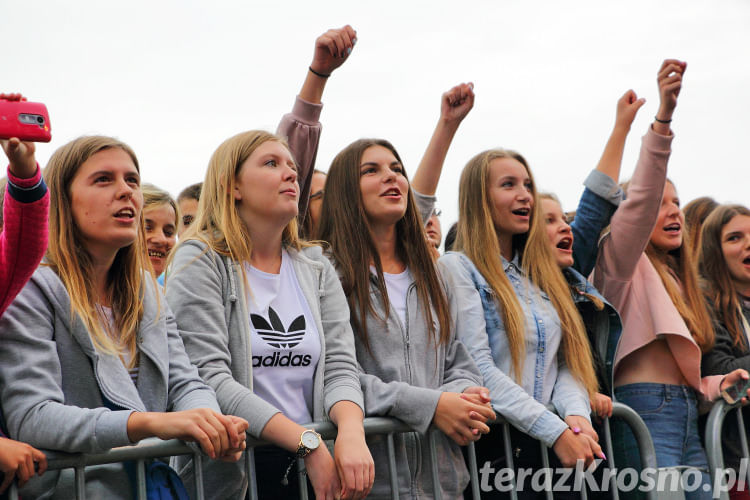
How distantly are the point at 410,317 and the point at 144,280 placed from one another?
3.99 feet

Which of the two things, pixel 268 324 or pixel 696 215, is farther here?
pixel 696 215

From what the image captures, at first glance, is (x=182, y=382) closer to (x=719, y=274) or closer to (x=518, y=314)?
(x=518, y=314)

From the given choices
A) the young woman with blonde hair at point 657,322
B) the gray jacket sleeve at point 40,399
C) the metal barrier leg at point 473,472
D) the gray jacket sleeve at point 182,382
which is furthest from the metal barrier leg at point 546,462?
the gray jacket sleeve at point 40,399

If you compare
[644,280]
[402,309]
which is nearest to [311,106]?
[402,309]

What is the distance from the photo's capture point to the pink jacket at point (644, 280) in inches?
178

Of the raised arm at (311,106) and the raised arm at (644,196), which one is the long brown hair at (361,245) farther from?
the raised arm at (644,196)

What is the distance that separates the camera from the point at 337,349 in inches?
134

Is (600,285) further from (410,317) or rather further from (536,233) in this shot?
(410,317)

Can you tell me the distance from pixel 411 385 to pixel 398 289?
50 centimetres

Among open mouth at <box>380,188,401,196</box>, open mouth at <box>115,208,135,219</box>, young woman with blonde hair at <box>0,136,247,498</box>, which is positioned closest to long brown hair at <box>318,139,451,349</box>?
open mouth at <box>380,188,401,196</box>

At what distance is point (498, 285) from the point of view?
4.18 m

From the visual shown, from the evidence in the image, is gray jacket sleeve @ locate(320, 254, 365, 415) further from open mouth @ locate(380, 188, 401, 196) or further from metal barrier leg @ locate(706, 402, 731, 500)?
metal barrier leg @ locate(706, 402, 731, 500)

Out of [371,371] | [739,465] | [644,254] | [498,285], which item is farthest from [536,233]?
[739,465]

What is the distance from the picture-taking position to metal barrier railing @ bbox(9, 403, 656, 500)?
2643mm
